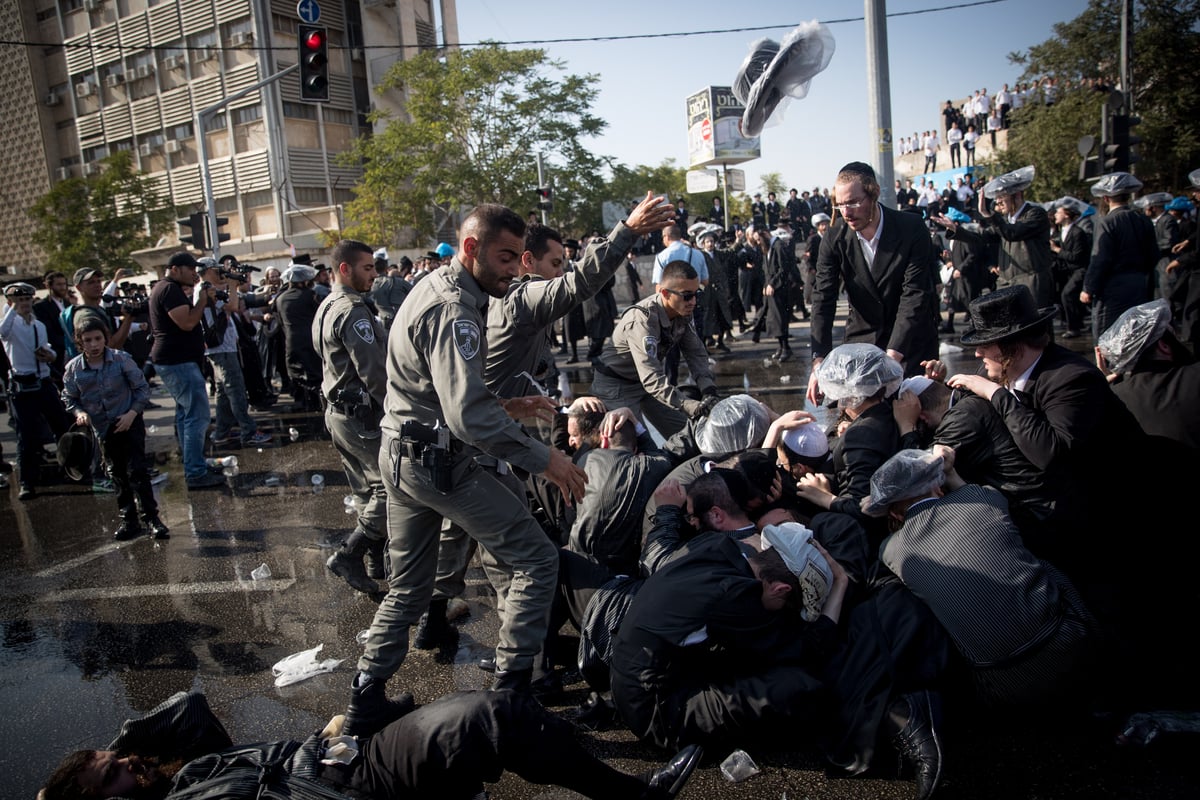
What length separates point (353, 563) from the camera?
4570 millimetres

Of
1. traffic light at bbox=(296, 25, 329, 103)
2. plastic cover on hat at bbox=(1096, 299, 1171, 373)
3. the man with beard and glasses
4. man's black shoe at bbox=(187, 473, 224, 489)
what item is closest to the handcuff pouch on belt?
the man with beard and glasses

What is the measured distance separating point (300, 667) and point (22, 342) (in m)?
5.57

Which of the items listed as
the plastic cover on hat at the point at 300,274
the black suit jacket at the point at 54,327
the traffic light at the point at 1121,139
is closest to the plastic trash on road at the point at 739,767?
the plastic cover on hat at the point at 300,274

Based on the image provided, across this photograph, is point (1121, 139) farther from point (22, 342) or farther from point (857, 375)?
point (22, 342)

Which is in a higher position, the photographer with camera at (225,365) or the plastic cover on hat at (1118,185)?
the plastic cover on hat at (1118,185)

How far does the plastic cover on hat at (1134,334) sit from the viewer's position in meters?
3.40

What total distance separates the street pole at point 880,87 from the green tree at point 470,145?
28.2 metres

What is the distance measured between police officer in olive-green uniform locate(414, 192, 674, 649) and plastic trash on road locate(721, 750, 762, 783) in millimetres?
1107

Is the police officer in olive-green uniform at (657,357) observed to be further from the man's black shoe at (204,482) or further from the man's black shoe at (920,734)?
the man's black shoe at (204,482)

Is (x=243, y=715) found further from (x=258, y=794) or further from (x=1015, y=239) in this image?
(x=1015, y=239)

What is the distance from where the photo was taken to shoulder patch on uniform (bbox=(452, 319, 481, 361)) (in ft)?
9.68

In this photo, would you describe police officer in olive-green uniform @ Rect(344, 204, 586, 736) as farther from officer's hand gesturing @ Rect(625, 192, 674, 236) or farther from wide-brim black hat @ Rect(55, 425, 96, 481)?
wide-brim black hat @ Rect(55, 425, 96, 481)

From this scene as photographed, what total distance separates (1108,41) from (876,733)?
81.2 feet

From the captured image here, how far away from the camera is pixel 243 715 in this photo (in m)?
3.50
